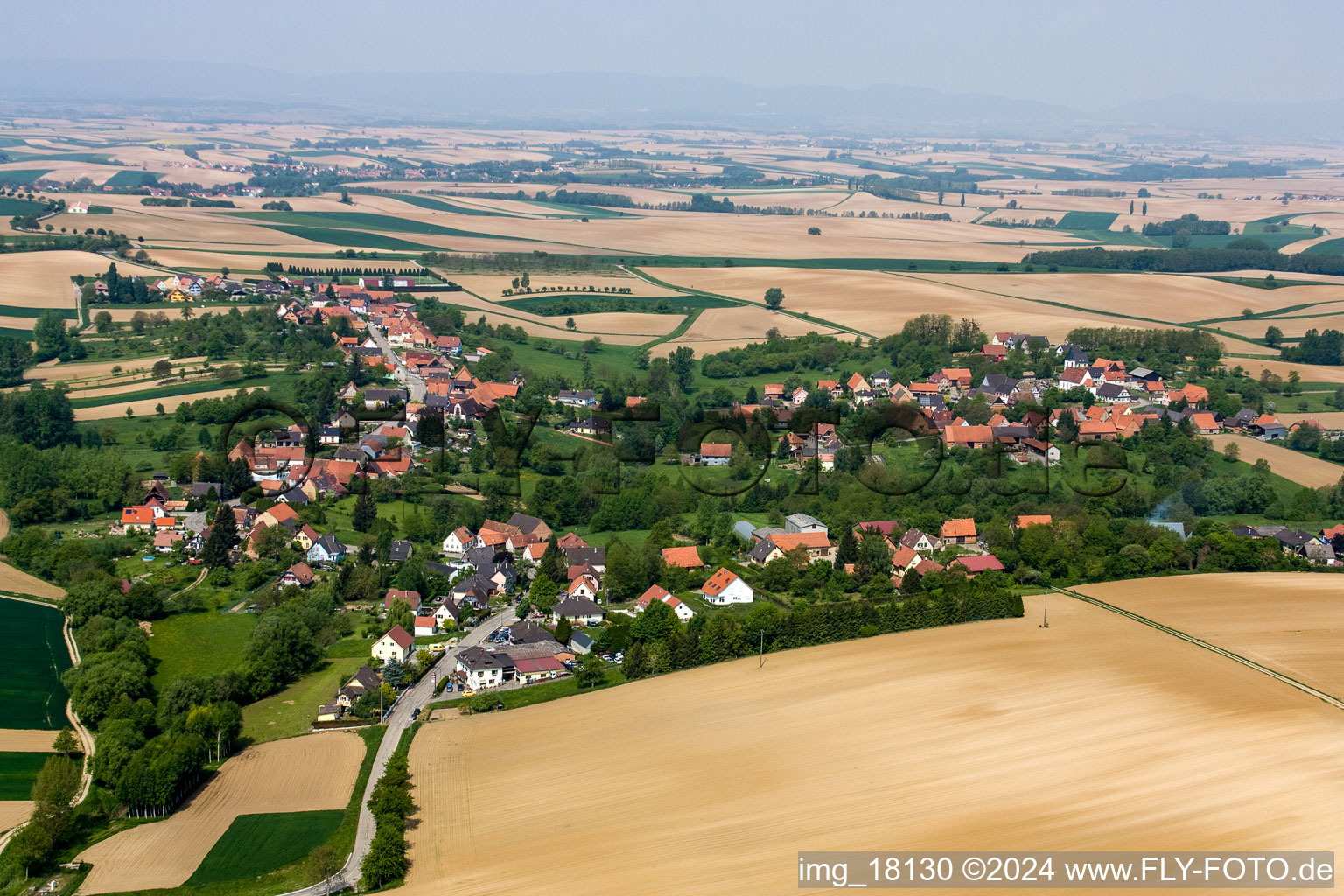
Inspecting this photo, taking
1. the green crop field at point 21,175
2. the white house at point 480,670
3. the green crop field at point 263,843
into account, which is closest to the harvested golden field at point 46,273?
the white house at point 480,670

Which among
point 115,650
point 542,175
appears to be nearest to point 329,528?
point 115,650

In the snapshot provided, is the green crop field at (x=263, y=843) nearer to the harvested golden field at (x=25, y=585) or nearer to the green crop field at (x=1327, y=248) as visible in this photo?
the harvested golden field at (x=25, y=585)

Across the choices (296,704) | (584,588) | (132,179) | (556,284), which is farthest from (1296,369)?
(132,179)

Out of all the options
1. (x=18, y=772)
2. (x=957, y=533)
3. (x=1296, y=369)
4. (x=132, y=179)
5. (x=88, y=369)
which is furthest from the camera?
(x=132, y=179)

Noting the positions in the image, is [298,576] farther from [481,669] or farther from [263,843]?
[263,843]

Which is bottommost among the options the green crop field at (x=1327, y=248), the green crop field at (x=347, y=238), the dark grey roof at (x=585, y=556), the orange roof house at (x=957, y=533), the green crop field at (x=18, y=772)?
the green crop field at (x=18, y=772)
